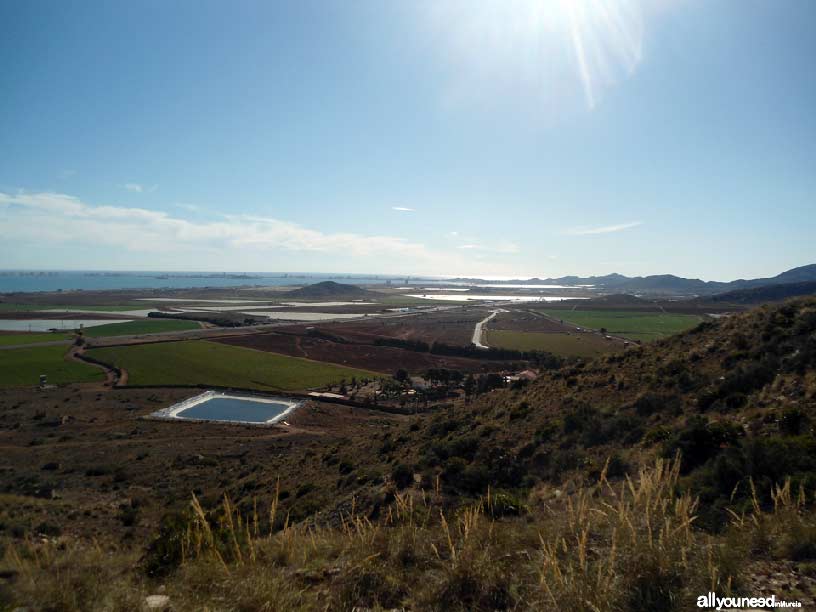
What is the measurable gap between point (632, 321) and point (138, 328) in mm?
108631

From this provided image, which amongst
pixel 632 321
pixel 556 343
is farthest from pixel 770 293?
pixel 556 343

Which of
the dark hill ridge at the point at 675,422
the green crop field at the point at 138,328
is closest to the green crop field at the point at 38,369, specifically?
the green crop field at the point at 138,328

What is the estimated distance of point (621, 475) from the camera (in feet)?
28.7

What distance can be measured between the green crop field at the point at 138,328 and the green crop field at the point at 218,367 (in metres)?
18.0

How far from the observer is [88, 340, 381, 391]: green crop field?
4506cm

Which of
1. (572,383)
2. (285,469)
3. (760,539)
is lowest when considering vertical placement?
(285,469)

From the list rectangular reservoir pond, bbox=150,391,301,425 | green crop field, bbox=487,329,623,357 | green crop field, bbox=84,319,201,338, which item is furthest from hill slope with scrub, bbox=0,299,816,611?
green crop field, bbox=84,319,201,338

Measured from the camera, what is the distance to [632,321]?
97625 mm

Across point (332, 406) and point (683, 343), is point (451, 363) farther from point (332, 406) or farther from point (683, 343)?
point (683, 343)

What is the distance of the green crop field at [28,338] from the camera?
64.4 metres

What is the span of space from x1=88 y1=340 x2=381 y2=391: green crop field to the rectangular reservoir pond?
151 inches

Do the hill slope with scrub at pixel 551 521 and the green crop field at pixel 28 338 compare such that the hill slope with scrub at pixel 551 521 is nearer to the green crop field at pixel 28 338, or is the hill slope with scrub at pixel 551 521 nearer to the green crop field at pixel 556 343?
the green crop field at pixel 556 343

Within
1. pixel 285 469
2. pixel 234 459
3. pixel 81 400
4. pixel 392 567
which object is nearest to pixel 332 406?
pixel 234 459

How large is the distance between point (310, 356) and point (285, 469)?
42.2m
